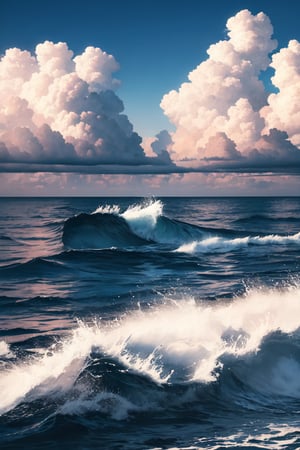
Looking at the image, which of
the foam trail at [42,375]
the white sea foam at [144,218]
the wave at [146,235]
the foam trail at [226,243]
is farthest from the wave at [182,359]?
the white sea foam at [144,218]

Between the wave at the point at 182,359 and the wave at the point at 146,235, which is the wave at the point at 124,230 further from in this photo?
the wave at the point at 182,359

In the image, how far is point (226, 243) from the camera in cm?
3297

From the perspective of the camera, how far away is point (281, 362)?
919cm

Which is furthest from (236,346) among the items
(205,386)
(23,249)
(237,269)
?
(23,249)

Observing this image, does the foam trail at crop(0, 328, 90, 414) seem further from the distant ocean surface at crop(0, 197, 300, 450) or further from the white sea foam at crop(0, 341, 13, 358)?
the white sea foam at crop(0, 341, 13, 358)

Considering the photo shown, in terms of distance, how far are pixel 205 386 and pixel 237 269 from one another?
47.2 ft

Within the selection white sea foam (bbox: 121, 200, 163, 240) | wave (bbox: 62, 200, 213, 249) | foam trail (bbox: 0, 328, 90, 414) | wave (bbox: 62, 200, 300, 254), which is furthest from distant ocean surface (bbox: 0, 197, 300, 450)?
white sea foam (bbox: 121, 200, 163, 240)

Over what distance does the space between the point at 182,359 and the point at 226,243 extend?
80.1ft

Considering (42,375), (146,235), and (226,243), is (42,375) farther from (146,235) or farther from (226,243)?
(146,235)

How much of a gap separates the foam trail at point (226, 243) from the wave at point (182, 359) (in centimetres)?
1900

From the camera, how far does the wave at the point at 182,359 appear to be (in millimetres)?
7938

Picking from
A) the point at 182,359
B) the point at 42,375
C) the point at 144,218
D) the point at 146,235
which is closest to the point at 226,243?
the point at 146,235

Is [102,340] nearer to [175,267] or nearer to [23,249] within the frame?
[175,267]

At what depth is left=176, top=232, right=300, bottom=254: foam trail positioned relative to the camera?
30934mm
